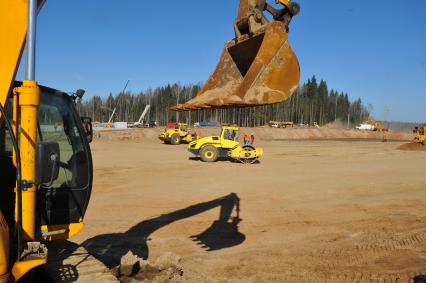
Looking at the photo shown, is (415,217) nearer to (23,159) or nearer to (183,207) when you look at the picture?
(183,207)

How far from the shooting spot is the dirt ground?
18.0 feet

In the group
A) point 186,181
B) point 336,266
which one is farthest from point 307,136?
point 336,266

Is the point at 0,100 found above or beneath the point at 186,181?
above

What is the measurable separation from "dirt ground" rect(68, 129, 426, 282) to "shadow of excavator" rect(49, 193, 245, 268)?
2cm

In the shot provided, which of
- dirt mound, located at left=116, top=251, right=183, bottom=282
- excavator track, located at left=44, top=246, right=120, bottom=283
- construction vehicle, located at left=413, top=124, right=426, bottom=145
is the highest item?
construction vehicle, located at left=413, top=124, right=426, bottom=145

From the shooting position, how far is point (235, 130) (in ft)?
66.9

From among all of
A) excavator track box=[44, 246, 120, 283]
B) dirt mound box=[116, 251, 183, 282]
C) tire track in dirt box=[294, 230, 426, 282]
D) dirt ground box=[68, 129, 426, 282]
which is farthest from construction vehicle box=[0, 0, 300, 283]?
tire track in dirt box=[294, 230, 426, 282]

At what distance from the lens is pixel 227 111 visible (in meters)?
74.7

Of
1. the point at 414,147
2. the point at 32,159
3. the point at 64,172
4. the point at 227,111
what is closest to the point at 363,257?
the point at 64,172

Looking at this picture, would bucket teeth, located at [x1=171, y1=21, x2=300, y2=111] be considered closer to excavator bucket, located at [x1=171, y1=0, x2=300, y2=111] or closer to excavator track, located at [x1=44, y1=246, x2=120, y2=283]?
excavator bucket, located at [x1=171, y1=0, x2=300, y2=111]

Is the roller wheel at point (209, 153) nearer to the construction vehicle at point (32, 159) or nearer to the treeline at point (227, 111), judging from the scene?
the construction vehicle at point (32, 159)

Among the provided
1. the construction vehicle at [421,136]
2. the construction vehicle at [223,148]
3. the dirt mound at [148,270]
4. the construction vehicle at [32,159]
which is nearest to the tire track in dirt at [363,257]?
the dirt mound at [148,270]

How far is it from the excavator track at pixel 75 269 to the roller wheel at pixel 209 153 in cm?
1629

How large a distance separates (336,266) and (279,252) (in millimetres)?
892
